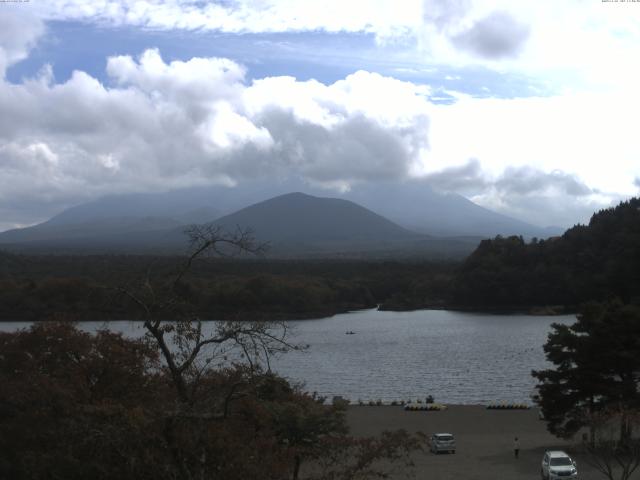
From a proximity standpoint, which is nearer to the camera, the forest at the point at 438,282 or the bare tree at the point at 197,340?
the bare tree at the point at 197,340

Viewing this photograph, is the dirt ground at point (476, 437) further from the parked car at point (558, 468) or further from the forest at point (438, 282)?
the forest at point (438, 282)

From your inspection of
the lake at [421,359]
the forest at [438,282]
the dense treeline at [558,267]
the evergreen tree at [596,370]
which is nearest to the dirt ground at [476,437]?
the evergreen tree at [596,370]

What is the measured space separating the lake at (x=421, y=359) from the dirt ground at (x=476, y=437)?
3728mm

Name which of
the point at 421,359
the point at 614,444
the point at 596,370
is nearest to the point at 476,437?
the point at 596,370

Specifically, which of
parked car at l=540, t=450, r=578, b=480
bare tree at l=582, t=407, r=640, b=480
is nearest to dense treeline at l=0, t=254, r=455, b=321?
parked car at l=540, t=450, r=578, b=480

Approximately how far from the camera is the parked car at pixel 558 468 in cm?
1294

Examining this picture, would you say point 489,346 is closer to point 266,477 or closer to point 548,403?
point 548,403

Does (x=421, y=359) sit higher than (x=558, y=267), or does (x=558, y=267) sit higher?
(x=558, y=267)

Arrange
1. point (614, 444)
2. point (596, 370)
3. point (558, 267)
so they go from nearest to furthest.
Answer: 1. point (614, 444)
2. point (596, 370)
3. point (558, 267)

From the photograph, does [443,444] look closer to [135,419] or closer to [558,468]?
[558,468]

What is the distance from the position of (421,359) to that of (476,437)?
18470 mm

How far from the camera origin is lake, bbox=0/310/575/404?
29.6 m

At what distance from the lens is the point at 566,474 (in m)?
12.9

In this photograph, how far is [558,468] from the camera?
42.9 ft
